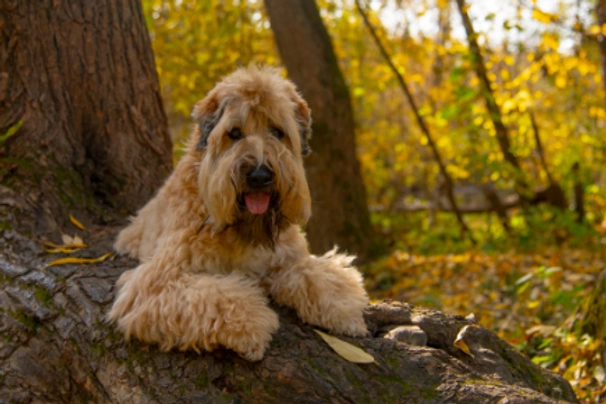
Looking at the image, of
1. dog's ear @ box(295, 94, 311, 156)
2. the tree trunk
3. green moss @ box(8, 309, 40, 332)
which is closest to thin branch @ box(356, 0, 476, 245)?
the tree trunk

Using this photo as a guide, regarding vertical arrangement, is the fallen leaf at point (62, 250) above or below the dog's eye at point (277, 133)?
below

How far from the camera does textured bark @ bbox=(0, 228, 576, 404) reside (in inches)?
106

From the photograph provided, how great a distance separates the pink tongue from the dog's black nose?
0.06 meters

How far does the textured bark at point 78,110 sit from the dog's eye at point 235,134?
1.85 metres

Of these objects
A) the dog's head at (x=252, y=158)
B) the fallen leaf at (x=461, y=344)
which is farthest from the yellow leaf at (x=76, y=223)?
the fallen leaf at (x=461, y=344)

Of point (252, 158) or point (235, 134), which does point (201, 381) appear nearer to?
point (252, 158)

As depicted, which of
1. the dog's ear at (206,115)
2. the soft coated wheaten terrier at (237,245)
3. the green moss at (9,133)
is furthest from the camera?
the green moss at (9,133)

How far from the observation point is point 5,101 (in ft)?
15.0

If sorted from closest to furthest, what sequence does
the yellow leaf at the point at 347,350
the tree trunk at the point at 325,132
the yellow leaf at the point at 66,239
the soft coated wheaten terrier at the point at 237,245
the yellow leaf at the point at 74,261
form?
the yellow leaf at the point at 347,350 < the soft coated wheaten terrier at the point at 237,245 < the yellow leaf at the point at 74,261 < the yellow leaf at the point at 66,239 < the tree trunk at the point at 325,132

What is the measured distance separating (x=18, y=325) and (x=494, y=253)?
7.45 meters

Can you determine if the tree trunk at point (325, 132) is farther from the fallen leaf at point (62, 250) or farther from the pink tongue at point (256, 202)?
the pink tongue at point (256, 202)

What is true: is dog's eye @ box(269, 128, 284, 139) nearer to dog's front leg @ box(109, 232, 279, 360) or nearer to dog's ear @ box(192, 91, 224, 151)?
dog's ear @ box(192, 91, 224, 151)

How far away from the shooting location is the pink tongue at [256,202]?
3.27 metres

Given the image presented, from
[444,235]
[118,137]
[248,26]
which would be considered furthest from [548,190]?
[118,137]
